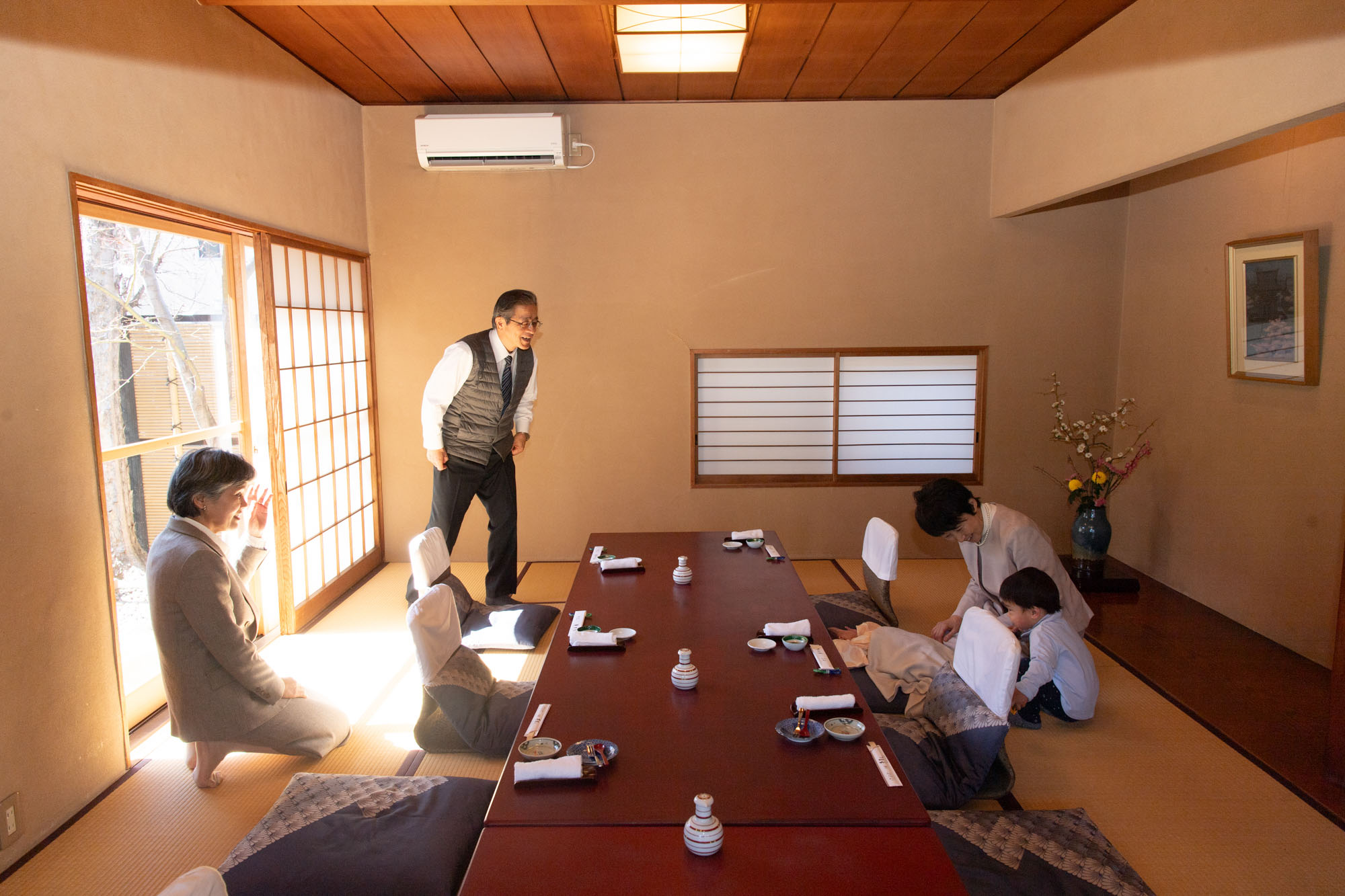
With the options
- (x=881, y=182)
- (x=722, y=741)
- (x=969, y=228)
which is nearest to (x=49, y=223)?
(x=722, y=741)

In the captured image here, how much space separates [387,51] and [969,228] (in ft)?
11.6

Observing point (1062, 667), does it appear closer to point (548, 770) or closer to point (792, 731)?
point (792, 731)

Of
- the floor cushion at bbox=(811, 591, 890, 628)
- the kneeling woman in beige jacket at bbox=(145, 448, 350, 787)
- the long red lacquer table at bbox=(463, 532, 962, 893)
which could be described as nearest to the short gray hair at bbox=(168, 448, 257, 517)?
the kneeling woman in beige jacket at bbox=(145, 448, 350, 787)

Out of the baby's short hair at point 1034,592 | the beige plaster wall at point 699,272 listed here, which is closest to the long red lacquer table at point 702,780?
the baby's short hair at point 1034,592

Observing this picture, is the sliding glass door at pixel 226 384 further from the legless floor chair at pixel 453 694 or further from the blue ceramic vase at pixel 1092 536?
the blue ceramic vase at pixel 1092 536

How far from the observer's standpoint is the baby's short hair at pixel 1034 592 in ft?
9.61

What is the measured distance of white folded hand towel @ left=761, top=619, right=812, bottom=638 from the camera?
259 centimetres

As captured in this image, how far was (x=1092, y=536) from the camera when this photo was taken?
15.5 ft

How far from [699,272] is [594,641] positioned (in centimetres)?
325

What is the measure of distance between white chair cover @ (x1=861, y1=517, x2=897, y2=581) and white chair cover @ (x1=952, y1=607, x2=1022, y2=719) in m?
1.06

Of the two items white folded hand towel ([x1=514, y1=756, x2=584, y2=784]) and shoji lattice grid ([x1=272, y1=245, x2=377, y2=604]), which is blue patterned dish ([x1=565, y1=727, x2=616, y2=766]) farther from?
shoji lattice grid ([x1=272, y1=245, x2=377, y2=604])

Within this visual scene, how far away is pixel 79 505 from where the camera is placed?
105 inches

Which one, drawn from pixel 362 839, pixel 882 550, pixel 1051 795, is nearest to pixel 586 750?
pixel 362 839

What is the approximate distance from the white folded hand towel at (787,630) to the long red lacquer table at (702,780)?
3 centimetres
